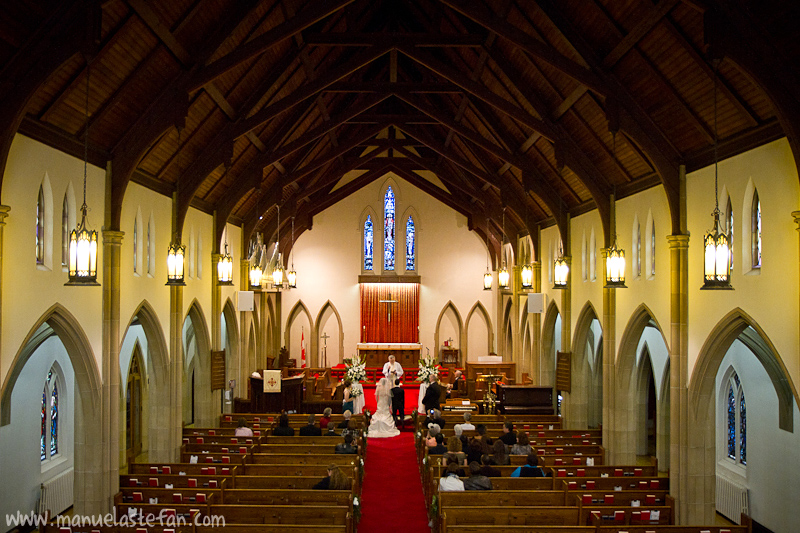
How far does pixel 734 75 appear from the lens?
926 centimetres

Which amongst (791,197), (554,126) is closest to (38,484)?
(554,126)

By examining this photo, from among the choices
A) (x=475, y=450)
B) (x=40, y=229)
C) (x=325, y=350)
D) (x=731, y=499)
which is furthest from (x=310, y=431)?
(x=325, y=350)

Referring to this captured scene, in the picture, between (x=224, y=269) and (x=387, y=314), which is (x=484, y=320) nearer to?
(x=387, y=314)

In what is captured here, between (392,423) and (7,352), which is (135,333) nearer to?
(392,423)

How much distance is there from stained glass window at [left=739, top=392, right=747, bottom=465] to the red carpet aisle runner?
691 cm

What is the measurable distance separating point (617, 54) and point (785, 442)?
775 cm

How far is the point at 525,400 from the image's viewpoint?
64.2 feet

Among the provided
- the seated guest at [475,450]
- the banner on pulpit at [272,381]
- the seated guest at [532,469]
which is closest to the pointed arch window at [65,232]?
the seated guest at [475,450]

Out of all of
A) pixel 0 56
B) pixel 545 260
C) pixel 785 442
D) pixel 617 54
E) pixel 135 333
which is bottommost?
pixel 785 442

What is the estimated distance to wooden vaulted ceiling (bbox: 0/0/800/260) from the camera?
8.59 metres

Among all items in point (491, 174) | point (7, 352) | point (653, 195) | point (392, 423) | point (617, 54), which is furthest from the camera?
point (491, 174)

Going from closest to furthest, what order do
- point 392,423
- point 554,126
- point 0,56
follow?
point 0,56 < point 554,126 < point 392,423

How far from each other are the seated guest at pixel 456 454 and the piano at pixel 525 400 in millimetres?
7365

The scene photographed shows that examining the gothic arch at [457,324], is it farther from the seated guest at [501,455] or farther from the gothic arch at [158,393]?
the seated guest at [501,455]
